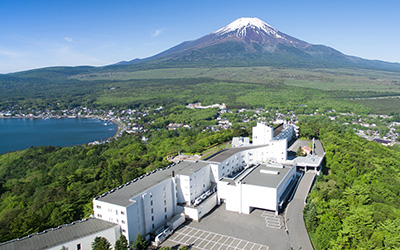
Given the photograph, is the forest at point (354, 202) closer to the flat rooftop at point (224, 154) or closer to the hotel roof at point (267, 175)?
the hotel roof at point (267, 175)

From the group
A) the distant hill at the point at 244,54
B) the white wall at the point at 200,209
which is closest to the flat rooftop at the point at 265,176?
the white wall at the point at 200,209

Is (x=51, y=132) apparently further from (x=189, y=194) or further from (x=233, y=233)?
(x=233, y=233)

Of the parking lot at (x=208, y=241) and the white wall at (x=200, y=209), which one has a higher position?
the white wall at (x=200, y=209)

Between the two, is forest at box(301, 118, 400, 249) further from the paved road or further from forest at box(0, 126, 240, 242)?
forest at box(0, 126, 240, 242)

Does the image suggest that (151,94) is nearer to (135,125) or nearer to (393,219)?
(135,125)

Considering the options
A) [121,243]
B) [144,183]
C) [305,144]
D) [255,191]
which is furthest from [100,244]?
[305,144]

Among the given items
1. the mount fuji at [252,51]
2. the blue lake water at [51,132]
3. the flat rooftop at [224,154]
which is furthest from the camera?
the mount fuji at [252,51]

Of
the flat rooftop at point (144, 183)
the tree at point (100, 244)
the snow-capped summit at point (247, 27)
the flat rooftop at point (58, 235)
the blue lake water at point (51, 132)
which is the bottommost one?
the blue lake water at point (51, 132)

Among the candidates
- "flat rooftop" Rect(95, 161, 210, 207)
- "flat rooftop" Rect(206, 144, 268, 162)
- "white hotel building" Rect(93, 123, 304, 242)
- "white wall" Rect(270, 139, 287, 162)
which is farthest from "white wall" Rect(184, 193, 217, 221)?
"white wall" Rect(270, 139, 287, 162)

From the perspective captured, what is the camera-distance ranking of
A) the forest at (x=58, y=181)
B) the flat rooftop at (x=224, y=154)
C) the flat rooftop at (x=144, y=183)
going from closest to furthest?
the flat rooftop at (x=144, y=183) → the forest at (x=58, y=181) → the flat rooftop at (x=224, y=154)
